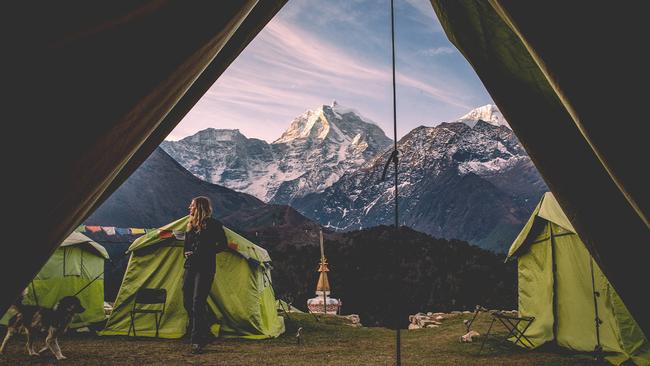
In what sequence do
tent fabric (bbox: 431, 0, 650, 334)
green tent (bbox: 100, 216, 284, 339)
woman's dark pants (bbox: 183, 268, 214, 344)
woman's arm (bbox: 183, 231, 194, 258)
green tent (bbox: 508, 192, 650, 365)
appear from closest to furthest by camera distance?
tent fabric (bbox: 431, 0, 650, 334) < green tent (bbox: 508, 192, 650, 365) < woman's dark pants (bbox: 183, 268, 214, 344) < woman's arm (bbox: 183, 231, 194, 258) < green tent (bbox: 100, 216, 284, 339)

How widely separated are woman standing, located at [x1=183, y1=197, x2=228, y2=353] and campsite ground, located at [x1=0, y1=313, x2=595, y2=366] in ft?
2.39

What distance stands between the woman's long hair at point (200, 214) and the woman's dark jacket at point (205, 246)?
0.06 meters

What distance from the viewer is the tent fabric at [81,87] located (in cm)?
119

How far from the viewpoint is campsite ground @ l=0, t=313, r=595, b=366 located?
6.27 m

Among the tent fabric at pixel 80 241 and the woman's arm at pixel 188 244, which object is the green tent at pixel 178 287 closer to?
the tent fabric at pixel 80 241

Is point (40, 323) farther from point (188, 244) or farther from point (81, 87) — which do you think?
point (81, 87)

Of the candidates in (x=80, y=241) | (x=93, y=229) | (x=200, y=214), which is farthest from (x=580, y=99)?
(x=93, y=229)

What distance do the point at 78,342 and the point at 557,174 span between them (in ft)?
26.7

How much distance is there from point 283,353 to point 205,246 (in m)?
2.29

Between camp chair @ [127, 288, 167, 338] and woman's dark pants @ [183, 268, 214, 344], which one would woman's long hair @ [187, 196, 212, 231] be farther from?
camp chair @ [127, 288, 167, 338]

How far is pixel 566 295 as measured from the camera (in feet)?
24.2

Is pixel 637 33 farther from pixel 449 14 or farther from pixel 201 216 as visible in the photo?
pixel 201 216

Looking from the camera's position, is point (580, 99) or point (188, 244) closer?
point (580, 99)

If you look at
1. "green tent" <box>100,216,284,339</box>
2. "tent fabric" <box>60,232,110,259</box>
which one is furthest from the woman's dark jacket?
"tent fabric" <box>60,232,110,259</box>
